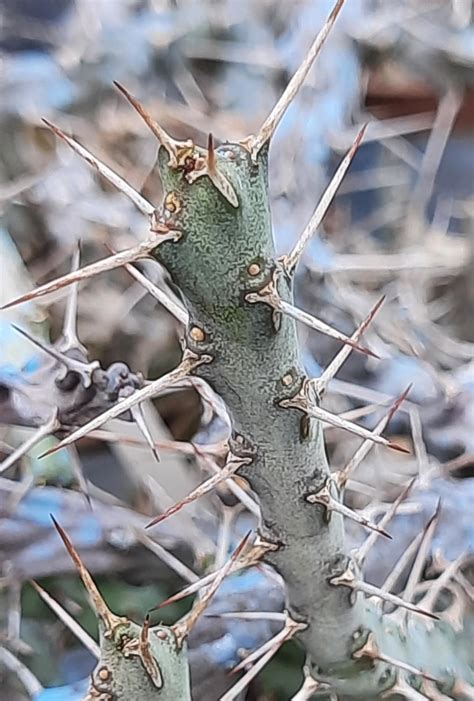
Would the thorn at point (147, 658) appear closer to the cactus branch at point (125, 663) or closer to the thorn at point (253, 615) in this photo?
the cactus branch at point (125, 663)

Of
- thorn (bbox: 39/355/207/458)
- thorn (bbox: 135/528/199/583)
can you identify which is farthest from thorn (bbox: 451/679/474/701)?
thorn (bbox: 39/355/207/458)

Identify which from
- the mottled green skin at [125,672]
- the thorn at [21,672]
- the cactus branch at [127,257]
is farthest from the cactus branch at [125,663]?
the thorn at [21,672]

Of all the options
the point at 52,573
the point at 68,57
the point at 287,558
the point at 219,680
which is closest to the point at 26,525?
the point at 52,573

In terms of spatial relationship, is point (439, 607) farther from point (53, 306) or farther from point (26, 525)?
point (53, 306)

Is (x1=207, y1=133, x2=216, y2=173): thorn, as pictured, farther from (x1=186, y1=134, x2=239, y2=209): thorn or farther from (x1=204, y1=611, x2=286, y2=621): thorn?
(x1=204, y1=611, x2=286, y2=621): thorn

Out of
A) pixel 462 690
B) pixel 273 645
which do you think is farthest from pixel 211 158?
pixel 462 690

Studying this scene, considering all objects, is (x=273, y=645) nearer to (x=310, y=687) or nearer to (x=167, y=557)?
(x=310, y=687)
